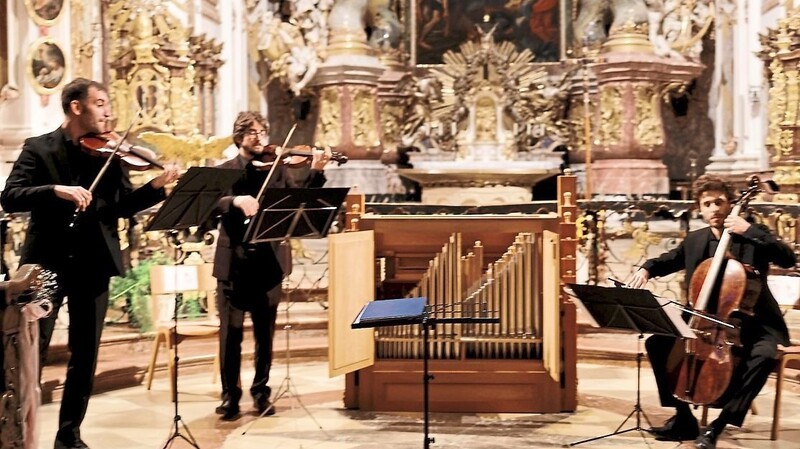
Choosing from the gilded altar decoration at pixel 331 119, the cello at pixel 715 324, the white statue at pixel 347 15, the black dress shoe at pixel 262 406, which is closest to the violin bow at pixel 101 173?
the black dress shoe at pixel 262 406

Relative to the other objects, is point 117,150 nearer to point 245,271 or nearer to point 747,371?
point 245,271

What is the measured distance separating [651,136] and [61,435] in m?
11.4

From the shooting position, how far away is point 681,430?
5039 millimetres

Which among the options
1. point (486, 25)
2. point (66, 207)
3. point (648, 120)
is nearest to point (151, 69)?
point (66, 207)

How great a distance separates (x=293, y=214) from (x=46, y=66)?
16.2 feet

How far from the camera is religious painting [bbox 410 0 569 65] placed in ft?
51.0

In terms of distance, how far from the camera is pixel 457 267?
221 inches

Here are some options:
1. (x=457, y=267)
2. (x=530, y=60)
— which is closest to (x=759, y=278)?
(x=457, y=267)

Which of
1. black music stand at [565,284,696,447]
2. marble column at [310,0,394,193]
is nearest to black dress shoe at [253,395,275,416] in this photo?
black music stand at [565,284,696,447]

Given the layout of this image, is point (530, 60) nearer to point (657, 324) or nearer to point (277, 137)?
point (277, 137)

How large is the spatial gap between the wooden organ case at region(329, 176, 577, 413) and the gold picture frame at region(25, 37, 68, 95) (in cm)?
449

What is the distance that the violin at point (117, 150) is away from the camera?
4.43m

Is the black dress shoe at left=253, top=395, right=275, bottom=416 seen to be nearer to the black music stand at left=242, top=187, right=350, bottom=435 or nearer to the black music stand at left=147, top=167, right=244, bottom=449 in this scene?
the black music stand at left=242, top=187, right=350, bottom=435

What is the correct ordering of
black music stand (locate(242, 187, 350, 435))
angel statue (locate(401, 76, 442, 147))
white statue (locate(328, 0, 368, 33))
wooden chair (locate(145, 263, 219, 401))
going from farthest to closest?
angel statue (locate(401, 76, 442, 147)) < white statue (locate(328, 0, 368, 33)) < wooden chair (locate(145, 263, 219, 401)) < black music stand (locate(242, 187, 350, 435))
